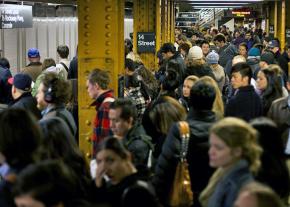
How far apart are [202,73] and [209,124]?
Result: 4.33 m

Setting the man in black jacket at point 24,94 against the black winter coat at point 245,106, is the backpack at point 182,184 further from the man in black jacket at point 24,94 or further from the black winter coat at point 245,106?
the man in black jacket at point 24,94

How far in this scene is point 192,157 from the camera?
5258 mm

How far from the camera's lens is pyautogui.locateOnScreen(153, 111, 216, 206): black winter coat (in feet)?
16.7

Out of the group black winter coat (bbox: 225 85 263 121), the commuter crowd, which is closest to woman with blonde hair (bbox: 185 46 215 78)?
the commuter crowd

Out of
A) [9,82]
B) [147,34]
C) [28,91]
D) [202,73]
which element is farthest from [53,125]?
[147,34]

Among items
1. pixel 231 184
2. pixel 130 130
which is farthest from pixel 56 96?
pixel 231 184

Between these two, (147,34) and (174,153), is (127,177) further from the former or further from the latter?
(147,34)

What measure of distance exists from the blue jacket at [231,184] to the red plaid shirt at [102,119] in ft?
8.44

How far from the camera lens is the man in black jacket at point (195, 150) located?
16.7 feet

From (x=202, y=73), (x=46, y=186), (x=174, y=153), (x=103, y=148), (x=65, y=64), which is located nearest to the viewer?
(x=46, y=186)

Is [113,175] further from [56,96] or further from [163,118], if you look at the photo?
[56,96]

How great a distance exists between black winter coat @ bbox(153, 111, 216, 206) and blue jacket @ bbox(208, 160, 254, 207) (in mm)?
1078

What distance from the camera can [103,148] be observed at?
4.27 meters

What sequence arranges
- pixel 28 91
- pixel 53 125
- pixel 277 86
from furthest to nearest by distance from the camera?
pixel 277 86, pixel 28 91, pixel 53 125
